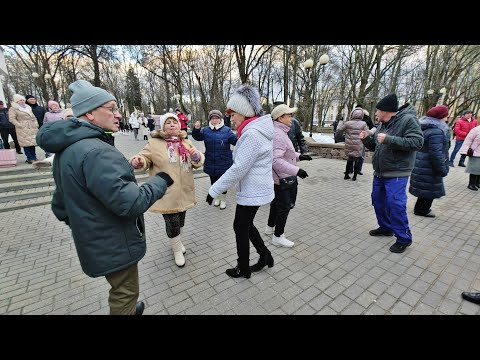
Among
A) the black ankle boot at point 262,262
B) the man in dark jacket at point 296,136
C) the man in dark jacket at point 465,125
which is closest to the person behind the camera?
the black ankle boot at point 262,262

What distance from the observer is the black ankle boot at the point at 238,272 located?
9.11 feet

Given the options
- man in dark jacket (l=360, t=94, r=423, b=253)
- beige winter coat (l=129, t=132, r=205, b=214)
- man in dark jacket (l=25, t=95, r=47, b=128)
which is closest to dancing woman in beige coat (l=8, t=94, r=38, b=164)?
man in dark jacket (l=25, t=95, r=47, b=128)

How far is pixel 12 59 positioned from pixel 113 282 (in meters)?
41.5

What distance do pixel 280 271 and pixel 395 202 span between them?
1780 mm

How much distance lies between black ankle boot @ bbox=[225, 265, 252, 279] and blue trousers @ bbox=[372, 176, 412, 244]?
2.10 m

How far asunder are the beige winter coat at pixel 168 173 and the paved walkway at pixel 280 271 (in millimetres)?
821

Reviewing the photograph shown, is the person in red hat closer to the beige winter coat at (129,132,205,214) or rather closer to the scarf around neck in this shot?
the scarf around neck

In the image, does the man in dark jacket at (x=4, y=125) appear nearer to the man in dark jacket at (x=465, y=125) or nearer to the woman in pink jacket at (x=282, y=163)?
the woman in pink jacket at (x=282, y=163)

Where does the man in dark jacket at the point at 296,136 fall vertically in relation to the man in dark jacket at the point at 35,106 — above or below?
below

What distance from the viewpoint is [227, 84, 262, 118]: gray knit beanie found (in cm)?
230

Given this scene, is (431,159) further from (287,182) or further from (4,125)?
(4,125)

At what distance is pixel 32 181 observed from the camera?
6.20 metres

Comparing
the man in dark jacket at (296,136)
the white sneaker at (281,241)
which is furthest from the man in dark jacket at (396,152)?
the man in dark jacket at (296,136)

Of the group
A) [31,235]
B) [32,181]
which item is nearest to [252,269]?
[31,235]
